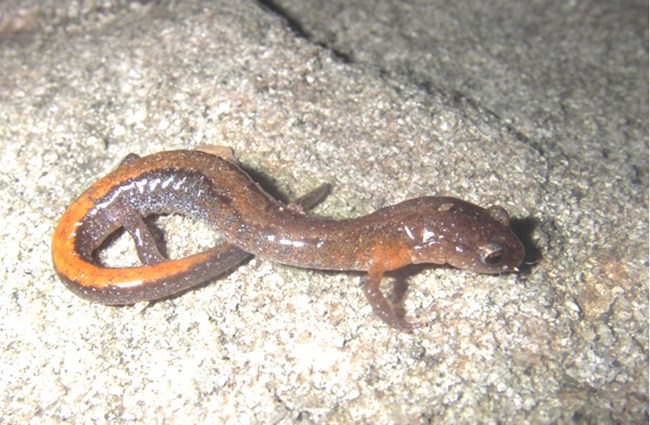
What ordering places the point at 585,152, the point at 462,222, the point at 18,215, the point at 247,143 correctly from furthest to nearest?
1. the point at 585,152
2. the point at 247,143
3. the point at 18,215
4. the point at 462,222

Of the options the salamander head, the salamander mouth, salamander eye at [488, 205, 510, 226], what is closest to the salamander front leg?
the salamander head

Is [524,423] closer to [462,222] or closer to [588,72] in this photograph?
[462,222]

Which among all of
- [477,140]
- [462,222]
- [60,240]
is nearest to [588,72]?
[477,140]

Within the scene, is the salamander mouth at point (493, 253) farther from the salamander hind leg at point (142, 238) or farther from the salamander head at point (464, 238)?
the salamander hind leg at point (142, 238)

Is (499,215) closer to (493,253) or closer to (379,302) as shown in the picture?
(493,253)

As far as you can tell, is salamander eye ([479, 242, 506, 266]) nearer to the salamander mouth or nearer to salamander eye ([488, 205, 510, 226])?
the salamander mouth
